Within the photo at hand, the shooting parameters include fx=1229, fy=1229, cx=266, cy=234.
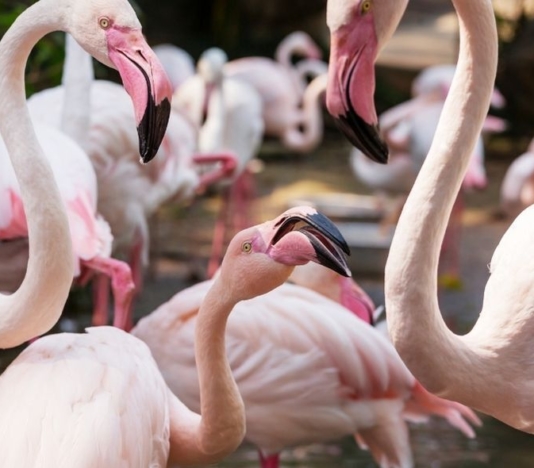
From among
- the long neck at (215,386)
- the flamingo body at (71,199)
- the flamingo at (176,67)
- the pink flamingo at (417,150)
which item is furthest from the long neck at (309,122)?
the long neck at (215,386)

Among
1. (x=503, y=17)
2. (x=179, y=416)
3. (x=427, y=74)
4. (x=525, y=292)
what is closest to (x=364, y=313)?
(x=179, y=416)

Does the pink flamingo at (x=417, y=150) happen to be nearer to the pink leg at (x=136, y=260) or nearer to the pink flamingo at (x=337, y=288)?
the pink leg at (x=136, y=260)

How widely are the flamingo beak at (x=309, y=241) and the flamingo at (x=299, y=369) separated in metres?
0.98

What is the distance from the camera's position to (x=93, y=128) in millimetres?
5219

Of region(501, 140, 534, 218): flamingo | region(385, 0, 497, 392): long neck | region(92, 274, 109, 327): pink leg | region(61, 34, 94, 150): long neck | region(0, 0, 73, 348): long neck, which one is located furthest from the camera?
region(501, 140, 534, 218): flamingo

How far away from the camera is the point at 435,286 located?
2.75 meters

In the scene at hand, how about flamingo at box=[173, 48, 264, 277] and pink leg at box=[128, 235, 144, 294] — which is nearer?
pink leg at box=[128, 235, 144, 294]

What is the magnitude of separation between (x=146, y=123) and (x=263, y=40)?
1058cm

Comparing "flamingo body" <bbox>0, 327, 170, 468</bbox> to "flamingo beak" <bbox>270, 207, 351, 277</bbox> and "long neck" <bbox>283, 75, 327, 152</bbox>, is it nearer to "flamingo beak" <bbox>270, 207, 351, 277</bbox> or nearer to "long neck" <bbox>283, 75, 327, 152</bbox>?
"flamingo beak" <bbox>270, 207, 351, 277</bbox>

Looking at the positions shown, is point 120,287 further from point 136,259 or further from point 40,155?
point 136,259

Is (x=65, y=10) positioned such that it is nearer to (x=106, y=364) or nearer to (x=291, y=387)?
(x=106, y=364)

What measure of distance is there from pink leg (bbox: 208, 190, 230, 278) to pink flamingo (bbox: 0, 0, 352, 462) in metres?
3.90

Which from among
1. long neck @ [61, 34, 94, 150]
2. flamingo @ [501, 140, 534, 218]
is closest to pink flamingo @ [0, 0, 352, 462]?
long neck @ [61, 34, 94, 150]

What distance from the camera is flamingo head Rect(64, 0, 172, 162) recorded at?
281cm
